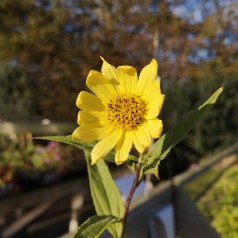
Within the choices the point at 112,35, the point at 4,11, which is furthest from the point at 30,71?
the point at 112,35

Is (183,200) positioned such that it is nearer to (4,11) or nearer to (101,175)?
(101,175)

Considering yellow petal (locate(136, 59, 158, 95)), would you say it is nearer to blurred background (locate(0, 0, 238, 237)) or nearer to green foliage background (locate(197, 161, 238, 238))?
green foliage background (locate(197, 161, 238, 238))

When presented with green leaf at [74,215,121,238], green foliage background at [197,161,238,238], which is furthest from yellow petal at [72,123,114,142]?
green foliage background at [197,161,238,238]

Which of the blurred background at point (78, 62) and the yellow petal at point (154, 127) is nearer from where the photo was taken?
the yellow petal at point (154, 127)

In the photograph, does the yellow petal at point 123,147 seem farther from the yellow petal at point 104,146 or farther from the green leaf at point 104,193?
the green leaf at point 104,193

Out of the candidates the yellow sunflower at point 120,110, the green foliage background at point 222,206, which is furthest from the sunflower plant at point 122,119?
the green foliage background at point 222,206

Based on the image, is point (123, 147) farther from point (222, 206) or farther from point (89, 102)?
point (222, 206)
